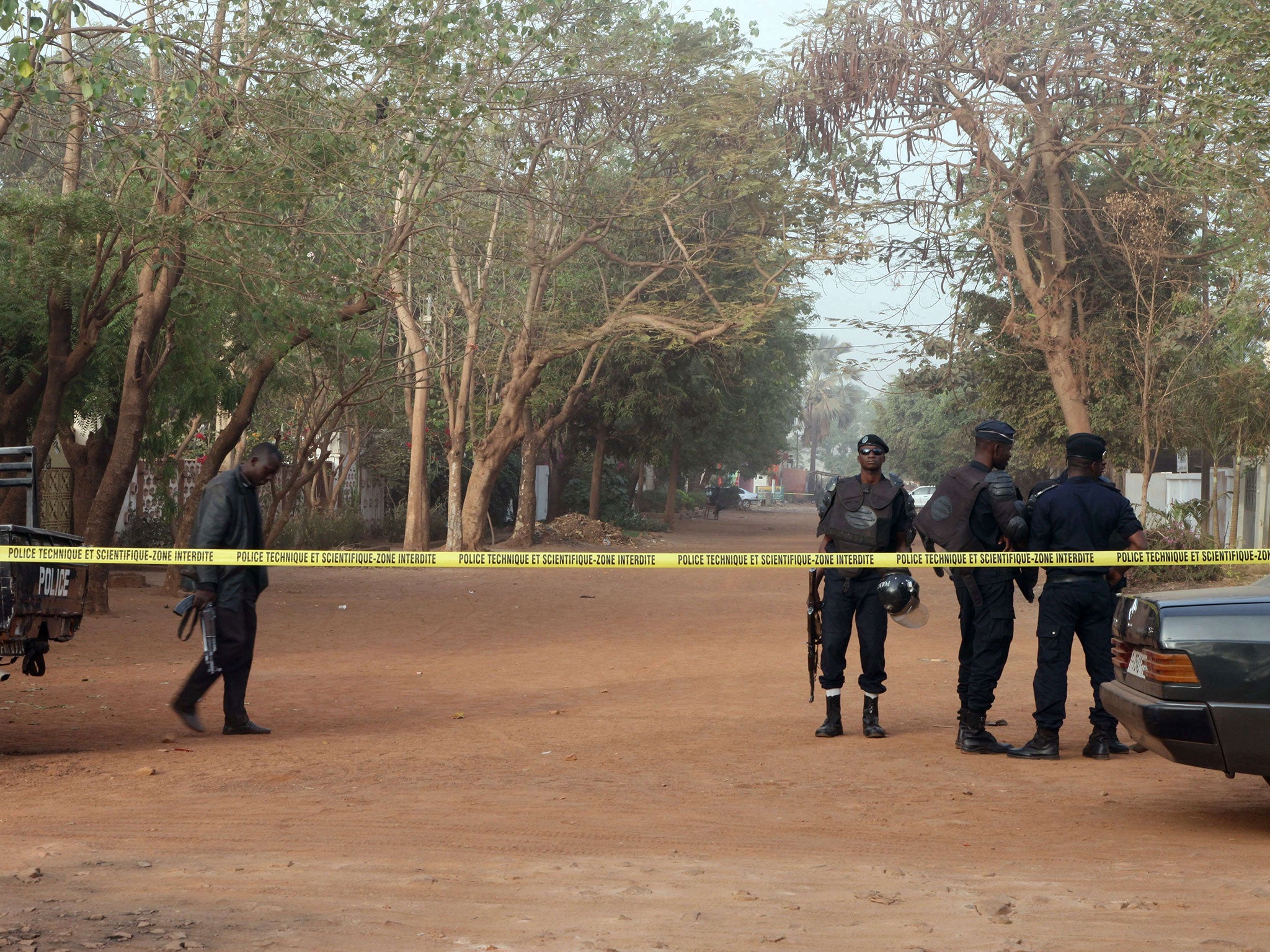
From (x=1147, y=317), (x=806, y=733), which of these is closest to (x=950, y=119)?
(x=1147, y=317)

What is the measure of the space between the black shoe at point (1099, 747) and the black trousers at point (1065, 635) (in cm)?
10

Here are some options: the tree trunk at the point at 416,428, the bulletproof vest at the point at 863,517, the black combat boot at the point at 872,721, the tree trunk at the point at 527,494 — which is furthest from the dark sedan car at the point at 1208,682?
the tree trunk at the point at 527,494

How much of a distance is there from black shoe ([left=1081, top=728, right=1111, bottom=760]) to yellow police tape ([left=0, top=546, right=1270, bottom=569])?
3.40 ft

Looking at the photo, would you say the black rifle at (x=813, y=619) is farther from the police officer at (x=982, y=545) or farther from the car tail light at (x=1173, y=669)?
the car tail light at (x=1173, y=669)

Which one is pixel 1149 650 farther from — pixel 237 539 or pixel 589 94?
pixel 589 94

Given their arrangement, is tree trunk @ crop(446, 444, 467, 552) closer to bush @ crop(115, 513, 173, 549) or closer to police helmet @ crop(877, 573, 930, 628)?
bush @ crop(115, 513, 173, 549)

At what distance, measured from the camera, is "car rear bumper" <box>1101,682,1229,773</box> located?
5516mm

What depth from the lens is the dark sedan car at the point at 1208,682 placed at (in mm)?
5449

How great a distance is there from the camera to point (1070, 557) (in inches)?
291

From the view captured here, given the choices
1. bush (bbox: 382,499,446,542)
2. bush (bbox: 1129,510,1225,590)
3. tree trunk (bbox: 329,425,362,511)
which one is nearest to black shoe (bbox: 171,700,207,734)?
bush (bbox: 1129,510,1225,590)

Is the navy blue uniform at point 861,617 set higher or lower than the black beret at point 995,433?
lower

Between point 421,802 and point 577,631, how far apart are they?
9.81m

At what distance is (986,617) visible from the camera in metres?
7.65

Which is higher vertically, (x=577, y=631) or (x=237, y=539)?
(x=237, y=539)
